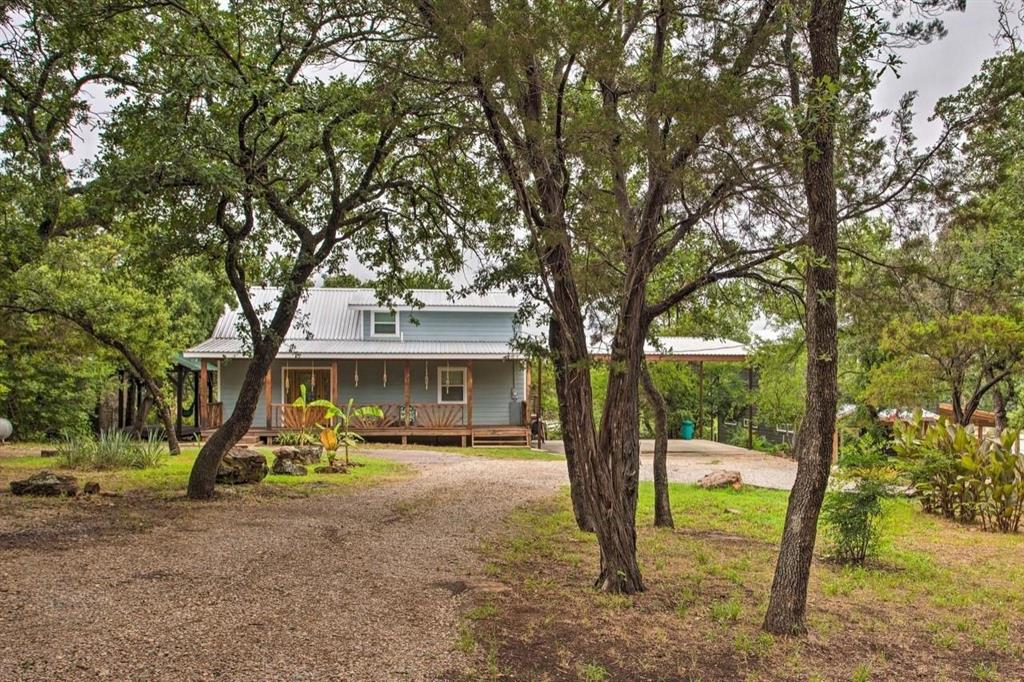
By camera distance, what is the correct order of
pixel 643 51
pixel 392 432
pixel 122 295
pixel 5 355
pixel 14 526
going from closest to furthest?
1. pixel 643 51
2. pixel 14 526
3. pixel 122 295
4. pixel 5 355
5. pixel 392 432

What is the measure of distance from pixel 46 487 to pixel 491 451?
12.3 m

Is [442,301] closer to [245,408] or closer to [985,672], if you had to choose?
[245,408]

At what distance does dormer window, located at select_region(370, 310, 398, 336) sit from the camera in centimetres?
2448

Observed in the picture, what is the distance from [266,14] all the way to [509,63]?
465cm

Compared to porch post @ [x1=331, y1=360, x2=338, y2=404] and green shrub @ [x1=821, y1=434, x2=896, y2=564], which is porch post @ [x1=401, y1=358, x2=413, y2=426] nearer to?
porch post @ [x1=331, y1=360, x2=338, y2=404]

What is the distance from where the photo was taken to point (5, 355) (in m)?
15.9

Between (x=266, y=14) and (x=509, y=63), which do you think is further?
(x=266, y=14)

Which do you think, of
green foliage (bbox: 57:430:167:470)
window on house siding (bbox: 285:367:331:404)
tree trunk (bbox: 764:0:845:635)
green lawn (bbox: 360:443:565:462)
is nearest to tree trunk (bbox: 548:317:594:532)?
tree trunk (bbox: 764:0:845:635)

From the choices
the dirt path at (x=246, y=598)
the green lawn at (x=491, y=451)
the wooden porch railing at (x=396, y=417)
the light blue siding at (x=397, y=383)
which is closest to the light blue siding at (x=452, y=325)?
the light blue siding at (x=397, y=383)

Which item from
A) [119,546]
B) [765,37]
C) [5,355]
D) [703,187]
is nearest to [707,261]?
[703,187]

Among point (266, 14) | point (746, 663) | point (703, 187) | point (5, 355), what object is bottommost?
point (746, 663)

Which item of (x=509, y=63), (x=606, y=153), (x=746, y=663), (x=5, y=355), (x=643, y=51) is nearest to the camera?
(x=746, y=663)

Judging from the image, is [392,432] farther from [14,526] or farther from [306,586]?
[306,586]

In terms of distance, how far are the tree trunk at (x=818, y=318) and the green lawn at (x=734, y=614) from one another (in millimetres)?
703
